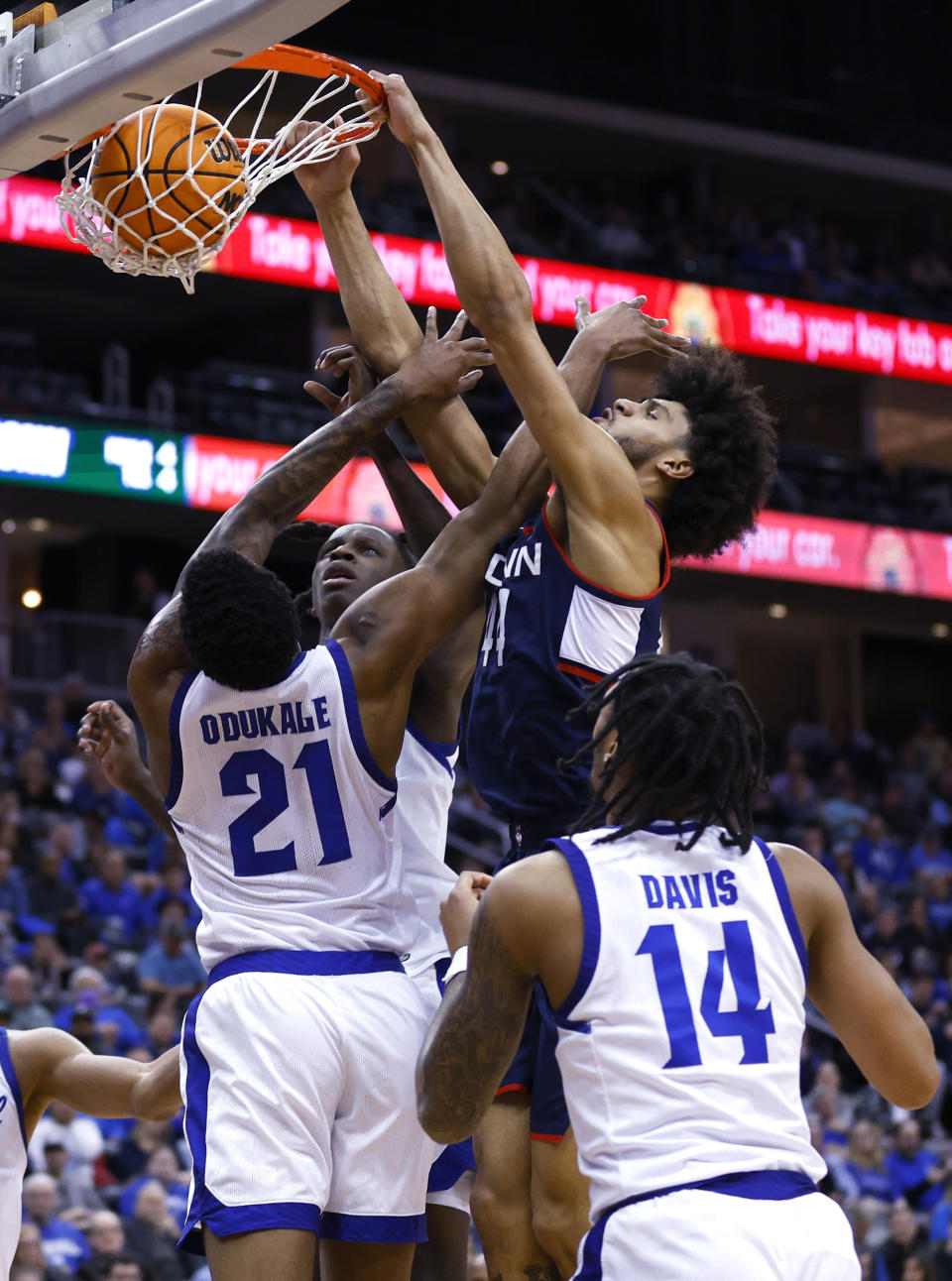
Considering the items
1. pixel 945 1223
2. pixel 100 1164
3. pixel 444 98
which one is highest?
pixel 444 98

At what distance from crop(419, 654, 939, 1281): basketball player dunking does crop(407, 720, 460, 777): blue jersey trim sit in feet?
4.67

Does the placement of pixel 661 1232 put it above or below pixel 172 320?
below

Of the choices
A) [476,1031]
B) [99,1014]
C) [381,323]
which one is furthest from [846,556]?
[476,1031]

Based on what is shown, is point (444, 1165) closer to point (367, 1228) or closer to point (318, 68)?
point (367, 1228)

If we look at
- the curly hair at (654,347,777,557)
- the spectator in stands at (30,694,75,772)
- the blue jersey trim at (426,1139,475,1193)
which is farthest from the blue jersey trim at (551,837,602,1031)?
the spectator in stands at (30,694,75,772)

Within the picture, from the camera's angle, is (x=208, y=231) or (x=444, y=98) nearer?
(x=208, y=231)

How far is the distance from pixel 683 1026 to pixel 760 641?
23831mm

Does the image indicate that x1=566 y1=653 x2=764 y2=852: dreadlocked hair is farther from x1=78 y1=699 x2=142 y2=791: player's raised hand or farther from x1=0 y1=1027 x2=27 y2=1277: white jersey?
x1=0 y1=1027 x2=27 y2=1277: white jersey

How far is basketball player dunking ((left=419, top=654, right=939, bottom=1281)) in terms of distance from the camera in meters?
2.73

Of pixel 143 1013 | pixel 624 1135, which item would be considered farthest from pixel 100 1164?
pixel 624 1135

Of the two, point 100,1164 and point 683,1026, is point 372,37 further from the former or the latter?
point 683,1026

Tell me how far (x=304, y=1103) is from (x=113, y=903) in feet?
30.2

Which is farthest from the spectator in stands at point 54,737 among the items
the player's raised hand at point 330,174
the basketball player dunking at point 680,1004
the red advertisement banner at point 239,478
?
the basketball player dunking at point 680,1004

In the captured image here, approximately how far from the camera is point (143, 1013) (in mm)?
11125
